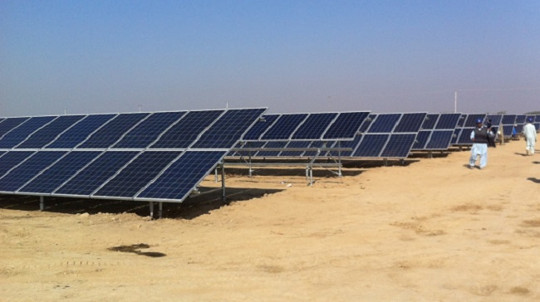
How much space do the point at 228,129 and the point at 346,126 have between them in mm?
6672

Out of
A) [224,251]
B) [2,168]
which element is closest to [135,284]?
[224,251]

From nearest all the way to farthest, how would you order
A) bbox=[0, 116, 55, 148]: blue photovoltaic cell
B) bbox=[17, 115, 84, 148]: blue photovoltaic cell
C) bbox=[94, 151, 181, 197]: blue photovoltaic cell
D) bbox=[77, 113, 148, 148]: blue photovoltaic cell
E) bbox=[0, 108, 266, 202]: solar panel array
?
bbox=[94, 151, 181, 197]: blue photovoltaic cell, bbox=[0, 108, 266, 202]: solar panel array, bbox=[77, 113, 148, 148]: blue photovoltaic cell, bbox=[17, 115, 84, 148]: blue photovoltaic cell, bbox=[0, 116, 55, 148]: blue photovoltaic cell

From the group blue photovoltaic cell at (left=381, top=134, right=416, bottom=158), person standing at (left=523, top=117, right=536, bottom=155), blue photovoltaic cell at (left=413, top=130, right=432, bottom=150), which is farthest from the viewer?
blue photovoltaic cell at (left=413, top=130, right=432, bottom=150)

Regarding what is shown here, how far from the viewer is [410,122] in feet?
76.5

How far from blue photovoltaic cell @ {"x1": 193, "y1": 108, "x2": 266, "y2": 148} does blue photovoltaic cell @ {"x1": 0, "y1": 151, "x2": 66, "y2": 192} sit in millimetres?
3904

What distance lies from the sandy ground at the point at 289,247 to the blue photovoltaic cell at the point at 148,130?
157 cm

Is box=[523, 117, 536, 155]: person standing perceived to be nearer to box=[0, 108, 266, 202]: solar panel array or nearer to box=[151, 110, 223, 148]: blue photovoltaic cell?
box=[0, 108, 266, 202]: solar panel array

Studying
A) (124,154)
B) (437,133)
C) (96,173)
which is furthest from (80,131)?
(437,133)

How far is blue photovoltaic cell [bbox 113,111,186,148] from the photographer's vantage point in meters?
12.9

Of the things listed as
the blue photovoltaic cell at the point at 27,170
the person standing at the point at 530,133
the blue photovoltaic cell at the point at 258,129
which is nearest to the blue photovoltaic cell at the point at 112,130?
the blue photovoltaic cell at the point at 27,170

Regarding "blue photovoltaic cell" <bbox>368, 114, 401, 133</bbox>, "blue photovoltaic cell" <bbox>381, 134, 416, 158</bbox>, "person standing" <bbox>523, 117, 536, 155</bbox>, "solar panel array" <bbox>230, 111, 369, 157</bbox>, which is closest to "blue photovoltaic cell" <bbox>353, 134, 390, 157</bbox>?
"blue photovoltaic cell" <bbox>381, 134, 416, 158</bbox>

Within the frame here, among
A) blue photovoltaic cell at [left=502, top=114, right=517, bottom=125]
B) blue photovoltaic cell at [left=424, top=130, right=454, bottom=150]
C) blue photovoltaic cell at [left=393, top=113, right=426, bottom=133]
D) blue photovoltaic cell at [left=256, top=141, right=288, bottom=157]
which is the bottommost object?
blue photovoltaic cell at [left=256, top=141, right=288, bottom=157]

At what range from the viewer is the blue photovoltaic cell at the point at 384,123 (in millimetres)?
23141

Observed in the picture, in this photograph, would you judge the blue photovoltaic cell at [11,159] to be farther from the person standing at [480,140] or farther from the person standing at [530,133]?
the person standing at [530,133]
